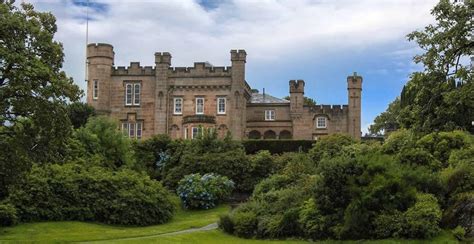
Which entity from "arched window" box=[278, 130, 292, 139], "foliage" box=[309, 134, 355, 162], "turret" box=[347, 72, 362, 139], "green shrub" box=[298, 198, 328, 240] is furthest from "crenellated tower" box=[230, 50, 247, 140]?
"green shrub" box=[298, 198, 328, 240]

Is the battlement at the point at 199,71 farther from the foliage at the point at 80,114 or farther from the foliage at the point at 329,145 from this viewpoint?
the foliage at the point at 329,145

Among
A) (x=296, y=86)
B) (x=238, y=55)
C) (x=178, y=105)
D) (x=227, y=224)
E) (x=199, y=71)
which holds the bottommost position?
(x=227, y=224)

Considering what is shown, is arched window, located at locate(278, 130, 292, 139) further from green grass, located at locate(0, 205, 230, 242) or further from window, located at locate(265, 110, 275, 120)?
green grass, located at locate(0, 205, 230, 242)

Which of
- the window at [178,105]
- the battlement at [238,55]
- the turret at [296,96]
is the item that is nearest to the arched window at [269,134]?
the turret at [296,96]

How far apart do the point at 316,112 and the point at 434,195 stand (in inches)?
1814

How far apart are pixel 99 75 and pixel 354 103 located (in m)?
27.0

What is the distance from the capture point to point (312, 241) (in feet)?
68.8

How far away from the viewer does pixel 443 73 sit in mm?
15242

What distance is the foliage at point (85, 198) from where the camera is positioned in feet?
86.2

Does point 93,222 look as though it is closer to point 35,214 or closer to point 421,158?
point 35,214

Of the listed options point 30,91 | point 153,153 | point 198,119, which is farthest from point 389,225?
point 198,119

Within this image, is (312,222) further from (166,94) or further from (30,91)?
(166,94)

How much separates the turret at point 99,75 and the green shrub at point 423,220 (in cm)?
4841

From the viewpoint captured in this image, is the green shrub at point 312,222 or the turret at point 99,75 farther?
the turret at point 99,75
